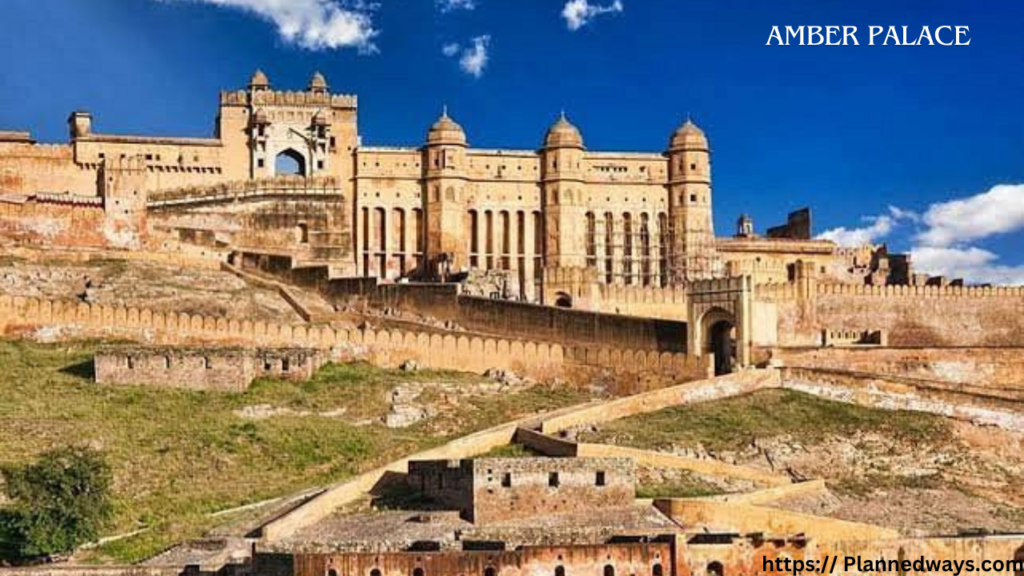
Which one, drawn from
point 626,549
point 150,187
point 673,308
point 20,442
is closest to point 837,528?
point 626,549

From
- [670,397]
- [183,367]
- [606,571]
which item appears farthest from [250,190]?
[606,571]

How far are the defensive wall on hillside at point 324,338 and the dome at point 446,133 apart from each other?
17.5 m

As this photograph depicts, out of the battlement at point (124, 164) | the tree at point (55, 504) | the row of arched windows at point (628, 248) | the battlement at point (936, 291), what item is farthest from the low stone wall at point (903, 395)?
the battlement at point (124, 164)

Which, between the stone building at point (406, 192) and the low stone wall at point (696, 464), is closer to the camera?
the low stone wall at point (696, 464)

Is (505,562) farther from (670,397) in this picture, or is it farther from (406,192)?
(406,192)

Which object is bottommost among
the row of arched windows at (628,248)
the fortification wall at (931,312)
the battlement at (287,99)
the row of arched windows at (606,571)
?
the row of arched windows at (606,571)

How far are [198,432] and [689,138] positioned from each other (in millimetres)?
30815

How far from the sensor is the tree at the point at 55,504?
82.5 feet

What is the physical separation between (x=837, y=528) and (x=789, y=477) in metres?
6.31

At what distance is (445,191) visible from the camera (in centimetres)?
5594

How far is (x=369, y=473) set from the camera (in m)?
27.8

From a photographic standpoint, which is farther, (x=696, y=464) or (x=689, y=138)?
(x=689, y=138)

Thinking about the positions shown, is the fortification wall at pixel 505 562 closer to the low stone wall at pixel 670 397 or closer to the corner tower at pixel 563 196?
the low stone wall at pixel 670 397

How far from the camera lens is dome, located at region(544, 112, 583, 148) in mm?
57000
